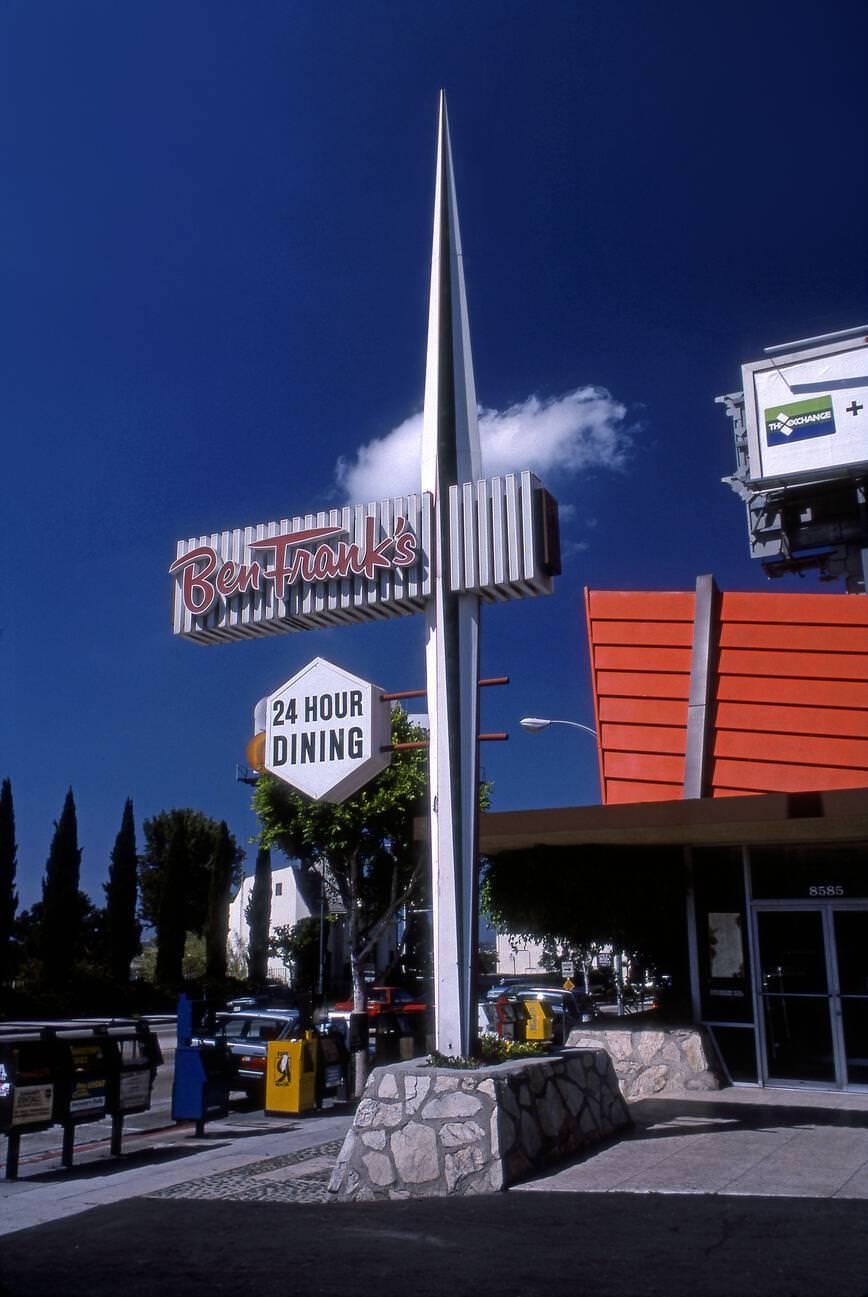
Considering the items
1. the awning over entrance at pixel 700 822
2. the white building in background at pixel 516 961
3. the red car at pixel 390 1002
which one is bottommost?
the white building in background at pixel 516 961

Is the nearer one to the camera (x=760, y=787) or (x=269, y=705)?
(x=269, y=705)

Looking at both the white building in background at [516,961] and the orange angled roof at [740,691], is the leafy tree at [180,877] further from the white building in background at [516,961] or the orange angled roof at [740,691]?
the orange angled roof at [740,691]

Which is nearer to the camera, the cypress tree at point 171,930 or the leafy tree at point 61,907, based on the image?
the leafy tree at point 61,907

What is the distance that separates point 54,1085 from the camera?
10.6 meters

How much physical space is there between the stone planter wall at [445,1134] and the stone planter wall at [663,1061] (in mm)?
5019

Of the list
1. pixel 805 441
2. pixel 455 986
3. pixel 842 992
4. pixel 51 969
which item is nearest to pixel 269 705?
pixel 455 986

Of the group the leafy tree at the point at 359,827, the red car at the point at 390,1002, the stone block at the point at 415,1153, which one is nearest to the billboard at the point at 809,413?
the leafy tree at the point at 359,827

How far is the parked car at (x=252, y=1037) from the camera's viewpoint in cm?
1566

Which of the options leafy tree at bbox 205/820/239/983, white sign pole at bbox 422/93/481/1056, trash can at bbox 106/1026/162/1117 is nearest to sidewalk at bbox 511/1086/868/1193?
white sign pole at bbox 422/93/481/1056

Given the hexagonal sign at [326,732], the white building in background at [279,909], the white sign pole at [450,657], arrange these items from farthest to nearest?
the white building in background at [279,909], the hexagonal sign at [326,732], the white sign pole at [450,657]

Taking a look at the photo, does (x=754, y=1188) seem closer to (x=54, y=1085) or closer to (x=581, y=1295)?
(x=581, y=1295)

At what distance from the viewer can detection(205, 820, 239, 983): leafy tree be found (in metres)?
52.1

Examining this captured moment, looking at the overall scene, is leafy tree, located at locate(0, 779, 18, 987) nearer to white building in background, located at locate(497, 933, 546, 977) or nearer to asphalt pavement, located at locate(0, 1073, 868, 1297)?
asphalt pavement, located at locate(0, 1073, 868, 1297)

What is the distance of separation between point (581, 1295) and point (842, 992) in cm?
895
